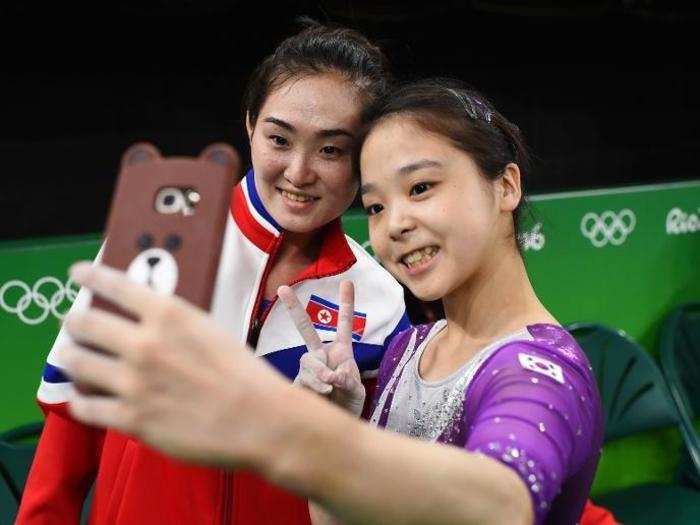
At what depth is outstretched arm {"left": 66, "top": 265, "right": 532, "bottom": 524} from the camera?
1.71ft

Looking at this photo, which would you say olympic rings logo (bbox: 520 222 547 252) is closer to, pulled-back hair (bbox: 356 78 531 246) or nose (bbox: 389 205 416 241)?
pulled-back hair (bbox: 356 78 531 246)

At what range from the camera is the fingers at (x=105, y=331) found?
1.70 ft

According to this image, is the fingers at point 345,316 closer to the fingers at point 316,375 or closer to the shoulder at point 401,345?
the fingers at point 316,375

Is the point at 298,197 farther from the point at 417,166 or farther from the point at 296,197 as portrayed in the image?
the point at 417,166

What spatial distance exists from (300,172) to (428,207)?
26 centimetres

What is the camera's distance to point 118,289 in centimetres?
52

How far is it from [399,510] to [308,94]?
0.70 metres

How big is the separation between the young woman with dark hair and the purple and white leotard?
177 millimetres

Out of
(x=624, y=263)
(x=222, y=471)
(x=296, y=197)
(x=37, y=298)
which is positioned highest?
(x=296, y=197)

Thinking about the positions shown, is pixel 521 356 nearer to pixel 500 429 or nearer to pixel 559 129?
pixel 500 429

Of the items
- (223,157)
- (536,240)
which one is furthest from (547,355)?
(536,240)

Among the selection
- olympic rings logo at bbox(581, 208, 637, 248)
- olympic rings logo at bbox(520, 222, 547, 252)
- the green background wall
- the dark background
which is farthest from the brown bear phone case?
olympic rings logo at bbox(581, 208, 637, 248)

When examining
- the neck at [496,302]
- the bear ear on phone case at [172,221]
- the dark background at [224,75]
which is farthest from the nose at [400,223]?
the dark background at [224,75]

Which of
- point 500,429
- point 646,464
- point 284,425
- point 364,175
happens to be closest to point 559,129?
point 646,464
